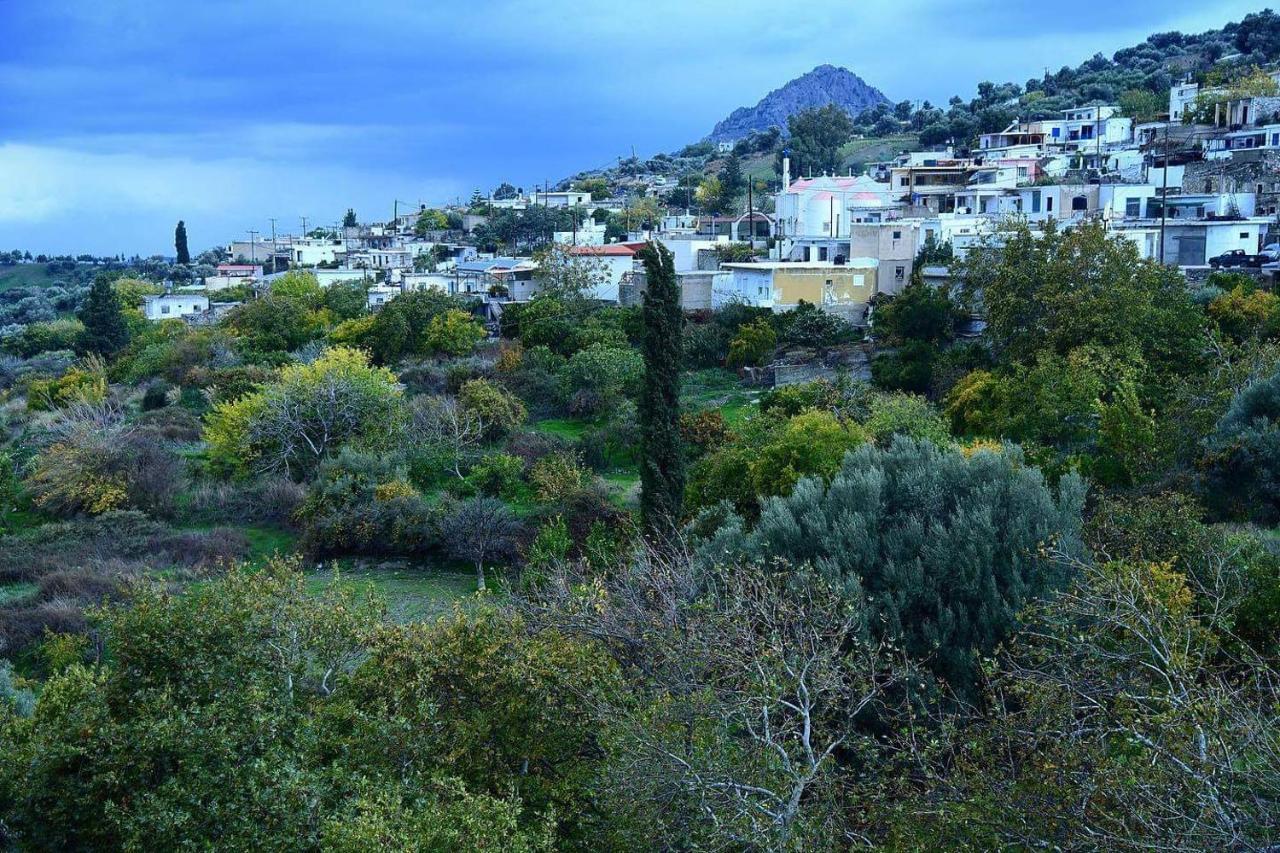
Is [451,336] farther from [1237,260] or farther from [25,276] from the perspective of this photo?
[25,276]

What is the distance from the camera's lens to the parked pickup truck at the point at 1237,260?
31500mm

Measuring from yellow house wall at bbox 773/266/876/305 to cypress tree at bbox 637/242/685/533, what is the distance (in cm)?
1489

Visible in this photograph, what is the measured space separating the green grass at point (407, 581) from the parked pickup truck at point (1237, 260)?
24.0 meters

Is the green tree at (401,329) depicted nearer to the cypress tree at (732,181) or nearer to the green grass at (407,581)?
the green grass at (407,581)

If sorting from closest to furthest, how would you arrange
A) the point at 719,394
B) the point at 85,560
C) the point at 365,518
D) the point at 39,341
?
the point at 85,560
the point at 365,518
the point at 719,394
the point at 39,341

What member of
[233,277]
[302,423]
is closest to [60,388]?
[302,423]

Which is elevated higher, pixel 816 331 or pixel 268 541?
pixel 816 331

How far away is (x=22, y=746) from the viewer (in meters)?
8.59

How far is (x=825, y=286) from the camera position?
36.2 meters

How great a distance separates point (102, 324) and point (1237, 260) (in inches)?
1622

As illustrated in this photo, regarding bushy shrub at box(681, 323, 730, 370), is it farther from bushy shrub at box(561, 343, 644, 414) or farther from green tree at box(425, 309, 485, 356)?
green tree at box(425, 309, 485, 356)

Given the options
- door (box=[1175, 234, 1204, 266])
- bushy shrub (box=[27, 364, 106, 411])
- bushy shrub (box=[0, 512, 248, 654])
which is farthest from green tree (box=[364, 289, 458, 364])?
door (box=[1175, 234, 1204, 266])

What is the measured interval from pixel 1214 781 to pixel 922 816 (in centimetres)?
204

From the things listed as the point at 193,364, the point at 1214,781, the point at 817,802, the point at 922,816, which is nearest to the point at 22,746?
the point at 817,802
